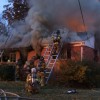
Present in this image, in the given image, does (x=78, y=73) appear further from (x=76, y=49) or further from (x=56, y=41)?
(x=76, y=49)

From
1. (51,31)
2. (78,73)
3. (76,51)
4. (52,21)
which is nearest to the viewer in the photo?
(78,73)

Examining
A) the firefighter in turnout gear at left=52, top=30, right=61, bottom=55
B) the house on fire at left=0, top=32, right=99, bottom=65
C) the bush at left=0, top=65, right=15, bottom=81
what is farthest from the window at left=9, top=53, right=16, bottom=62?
the firefighter in turnout gear at left=52, top=30, right=61, bottom=55

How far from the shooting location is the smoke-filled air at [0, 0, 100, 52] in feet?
82.2

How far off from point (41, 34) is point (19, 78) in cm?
411

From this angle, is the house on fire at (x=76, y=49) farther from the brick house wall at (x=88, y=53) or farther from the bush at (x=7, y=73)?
the bush at (x=7, y=73)

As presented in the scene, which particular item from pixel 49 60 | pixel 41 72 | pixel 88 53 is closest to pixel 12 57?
pixel 49 60

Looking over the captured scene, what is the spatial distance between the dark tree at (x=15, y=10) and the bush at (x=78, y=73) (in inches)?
732

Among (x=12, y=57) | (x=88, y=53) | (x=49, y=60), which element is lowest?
(x=49, y=60)

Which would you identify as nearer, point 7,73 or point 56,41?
point 7,73

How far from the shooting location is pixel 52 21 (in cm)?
2781

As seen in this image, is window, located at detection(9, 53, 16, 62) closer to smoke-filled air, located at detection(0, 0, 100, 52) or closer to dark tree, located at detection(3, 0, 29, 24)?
smoke-filled air, located at detection(0, 0, 100, 52)

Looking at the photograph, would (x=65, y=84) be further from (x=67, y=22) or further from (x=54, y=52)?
(x=67, y=22)

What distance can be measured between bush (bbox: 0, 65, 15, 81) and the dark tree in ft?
50.0

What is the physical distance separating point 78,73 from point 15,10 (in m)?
21.6
